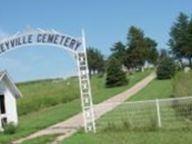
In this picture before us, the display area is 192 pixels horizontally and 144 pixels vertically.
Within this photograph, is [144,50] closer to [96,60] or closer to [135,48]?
[135,48]

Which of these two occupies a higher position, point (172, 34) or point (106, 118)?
point (172, 34)

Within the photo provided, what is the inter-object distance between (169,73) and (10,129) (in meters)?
43.9

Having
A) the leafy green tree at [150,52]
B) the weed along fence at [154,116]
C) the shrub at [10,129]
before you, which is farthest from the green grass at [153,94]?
the leafy green tree at [150,52]

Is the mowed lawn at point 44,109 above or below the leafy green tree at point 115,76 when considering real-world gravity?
below

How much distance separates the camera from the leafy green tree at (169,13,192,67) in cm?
9331

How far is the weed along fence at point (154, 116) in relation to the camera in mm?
20875

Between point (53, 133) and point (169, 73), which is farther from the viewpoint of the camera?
point (169, 73)

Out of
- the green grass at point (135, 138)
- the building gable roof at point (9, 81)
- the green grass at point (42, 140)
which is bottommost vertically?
the green grass at point (135, 138)

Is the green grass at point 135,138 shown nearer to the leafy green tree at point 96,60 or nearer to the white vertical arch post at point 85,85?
the white vertical arch post at point 85,85

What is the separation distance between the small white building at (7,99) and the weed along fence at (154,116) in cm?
519

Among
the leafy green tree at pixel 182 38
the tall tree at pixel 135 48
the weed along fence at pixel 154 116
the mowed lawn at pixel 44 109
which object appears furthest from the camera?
the tall tree at pixel 135 48

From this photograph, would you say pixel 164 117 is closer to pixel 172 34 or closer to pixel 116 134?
pixel 116 134

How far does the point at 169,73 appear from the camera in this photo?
66.2 m

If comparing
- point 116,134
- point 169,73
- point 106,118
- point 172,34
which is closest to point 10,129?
point 106,118
